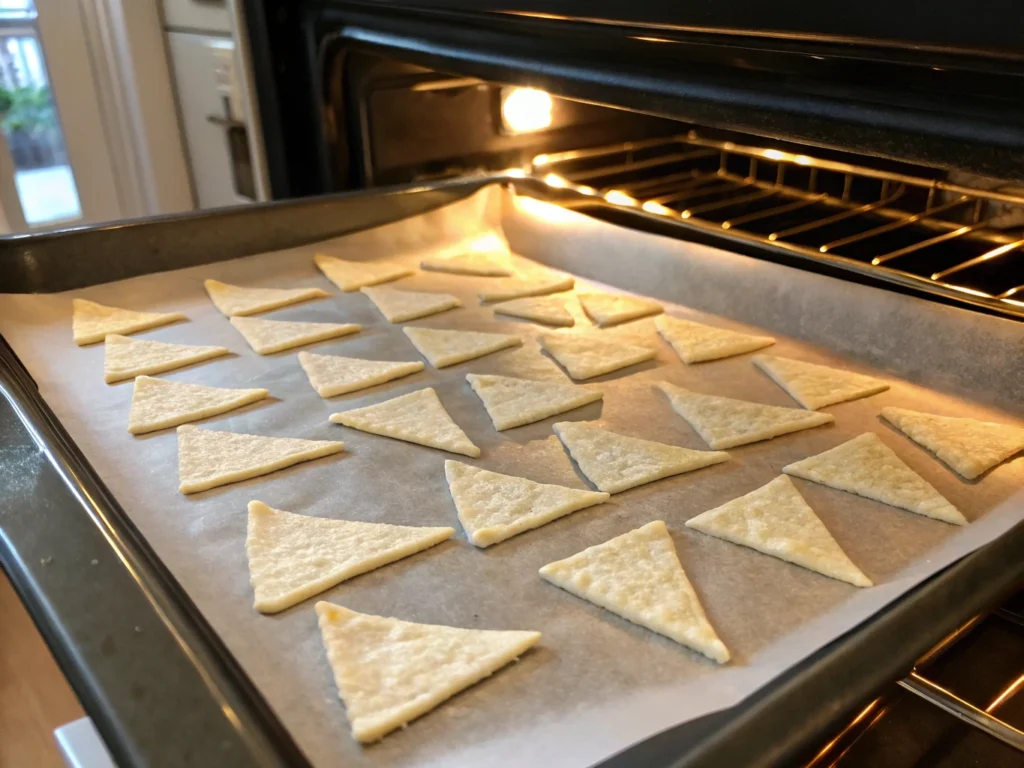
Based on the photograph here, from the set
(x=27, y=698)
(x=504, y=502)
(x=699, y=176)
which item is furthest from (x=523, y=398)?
(x=27, y=698)

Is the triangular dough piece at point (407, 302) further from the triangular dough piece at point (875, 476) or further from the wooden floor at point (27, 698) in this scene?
the wooden floor at point (27, 698)

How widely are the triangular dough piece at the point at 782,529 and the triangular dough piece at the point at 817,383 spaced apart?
227 millimetres

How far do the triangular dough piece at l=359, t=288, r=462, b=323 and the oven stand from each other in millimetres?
264

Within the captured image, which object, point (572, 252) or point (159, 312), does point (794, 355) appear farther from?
point (159, 312)

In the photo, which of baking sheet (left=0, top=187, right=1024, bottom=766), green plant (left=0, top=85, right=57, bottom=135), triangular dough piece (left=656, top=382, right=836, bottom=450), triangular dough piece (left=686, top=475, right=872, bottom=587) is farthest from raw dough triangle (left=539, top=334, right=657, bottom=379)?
green plant (left=0, top=85, right=57, bottom=135)

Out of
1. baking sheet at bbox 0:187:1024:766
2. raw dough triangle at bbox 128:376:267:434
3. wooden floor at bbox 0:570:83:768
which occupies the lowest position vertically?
wooden floor at bbox 0:570:83:768

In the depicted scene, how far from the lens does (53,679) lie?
1.92 meters

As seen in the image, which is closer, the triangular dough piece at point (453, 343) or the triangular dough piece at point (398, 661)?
the triangular dough piece at point (398, 661)

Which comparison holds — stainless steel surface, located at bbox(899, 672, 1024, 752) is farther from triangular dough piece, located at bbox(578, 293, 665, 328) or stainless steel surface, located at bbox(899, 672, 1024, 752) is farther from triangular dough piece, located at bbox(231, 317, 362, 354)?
triangular dough piece, located at bbox(231, 317, 362, 354)

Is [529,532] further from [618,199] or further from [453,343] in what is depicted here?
[618,199]

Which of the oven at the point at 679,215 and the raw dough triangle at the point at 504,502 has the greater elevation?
the oven at the point at 679,215

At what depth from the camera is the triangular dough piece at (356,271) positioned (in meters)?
1.65

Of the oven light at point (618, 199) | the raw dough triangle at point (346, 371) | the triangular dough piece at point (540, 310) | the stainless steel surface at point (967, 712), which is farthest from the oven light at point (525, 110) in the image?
the stainless steel surface at point (967, 712)

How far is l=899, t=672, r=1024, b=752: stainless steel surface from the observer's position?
2.27 feet
